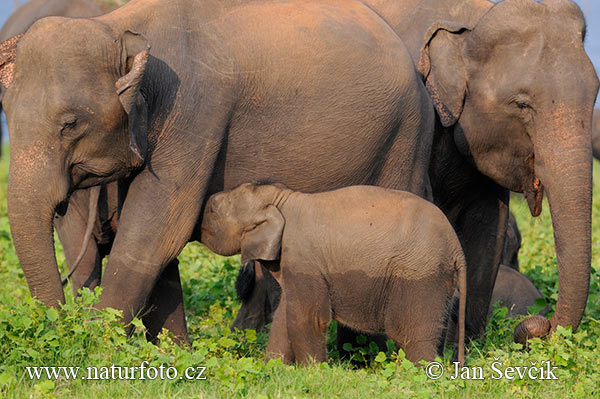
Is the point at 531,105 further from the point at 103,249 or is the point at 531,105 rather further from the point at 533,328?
the point at 103,249

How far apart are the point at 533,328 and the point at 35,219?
2.75 metres

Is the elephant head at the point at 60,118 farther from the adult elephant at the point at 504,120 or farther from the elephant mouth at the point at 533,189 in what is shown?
the elephant mouth at the point at 533,189

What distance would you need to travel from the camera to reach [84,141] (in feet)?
16.3

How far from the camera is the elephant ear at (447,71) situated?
6488 mm

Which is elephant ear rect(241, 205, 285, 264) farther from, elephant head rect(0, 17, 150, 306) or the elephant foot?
the elephant foot

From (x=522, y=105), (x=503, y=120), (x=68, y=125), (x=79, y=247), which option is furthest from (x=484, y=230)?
(x=68, y=125)

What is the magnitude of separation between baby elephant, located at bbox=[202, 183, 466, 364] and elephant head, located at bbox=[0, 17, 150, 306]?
33.5 inches

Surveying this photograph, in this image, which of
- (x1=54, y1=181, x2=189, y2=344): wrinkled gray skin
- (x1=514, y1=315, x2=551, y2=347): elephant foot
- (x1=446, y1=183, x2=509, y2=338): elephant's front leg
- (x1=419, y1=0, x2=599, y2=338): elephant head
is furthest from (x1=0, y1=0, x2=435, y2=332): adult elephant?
(x1=446, y1=183, x2=509, y2=338): elephant's front leg

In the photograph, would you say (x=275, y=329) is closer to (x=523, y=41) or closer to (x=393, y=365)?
(x=393, y=365)

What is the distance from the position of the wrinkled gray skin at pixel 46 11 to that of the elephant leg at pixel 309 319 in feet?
11.1

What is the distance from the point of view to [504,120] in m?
6.33

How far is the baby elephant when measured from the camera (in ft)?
17.4

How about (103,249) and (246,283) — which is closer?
(103,249)

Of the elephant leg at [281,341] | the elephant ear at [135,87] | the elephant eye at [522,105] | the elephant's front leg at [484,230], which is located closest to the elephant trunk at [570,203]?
the elephant eye at [522,105]
